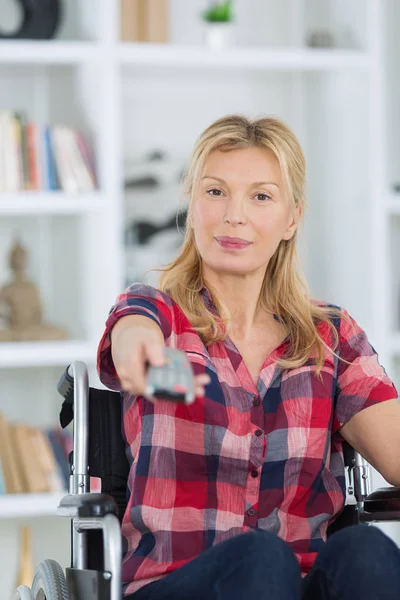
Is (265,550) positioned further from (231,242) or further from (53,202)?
(53,202)

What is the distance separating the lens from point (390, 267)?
3391 millimetres

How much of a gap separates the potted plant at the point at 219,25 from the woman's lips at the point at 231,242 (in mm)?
1602

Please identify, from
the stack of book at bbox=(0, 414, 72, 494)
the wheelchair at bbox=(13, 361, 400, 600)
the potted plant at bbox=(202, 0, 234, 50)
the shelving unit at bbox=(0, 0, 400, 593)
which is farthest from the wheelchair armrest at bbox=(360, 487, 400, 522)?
the potted plant at bbox=(202, 0, 234, 50)

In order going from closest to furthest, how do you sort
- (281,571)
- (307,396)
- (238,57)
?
1. (281,571)
2. (307,396)
3. (238,57)

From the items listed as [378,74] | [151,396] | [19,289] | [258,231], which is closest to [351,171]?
[378,74]

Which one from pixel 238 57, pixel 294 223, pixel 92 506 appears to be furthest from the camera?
pixel 238 57

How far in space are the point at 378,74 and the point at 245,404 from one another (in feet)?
5.86

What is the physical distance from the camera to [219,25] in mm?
3145

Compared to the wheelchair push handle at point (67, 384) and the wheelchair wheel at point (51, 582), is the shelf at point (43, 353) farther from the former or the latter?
the wheelchair wheel at point (51, 582)

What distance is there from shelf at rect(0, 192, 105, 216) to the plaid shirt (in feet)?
4.45

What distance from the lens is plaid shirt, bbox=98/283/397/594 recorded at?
156 cm

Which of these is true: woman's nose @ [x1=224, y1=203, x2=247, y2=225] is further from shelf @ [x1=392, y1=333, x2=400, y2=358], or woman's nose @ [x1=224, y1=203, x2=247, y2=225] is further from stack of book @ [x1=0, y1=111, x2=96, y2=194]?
shelf @ [x1=392, y1=333, x2=400, y2=358]

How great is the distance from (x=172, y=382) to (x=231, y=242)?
23.9 inches

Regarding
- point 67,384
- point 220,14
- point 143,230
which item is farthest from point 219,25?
point 67,384
